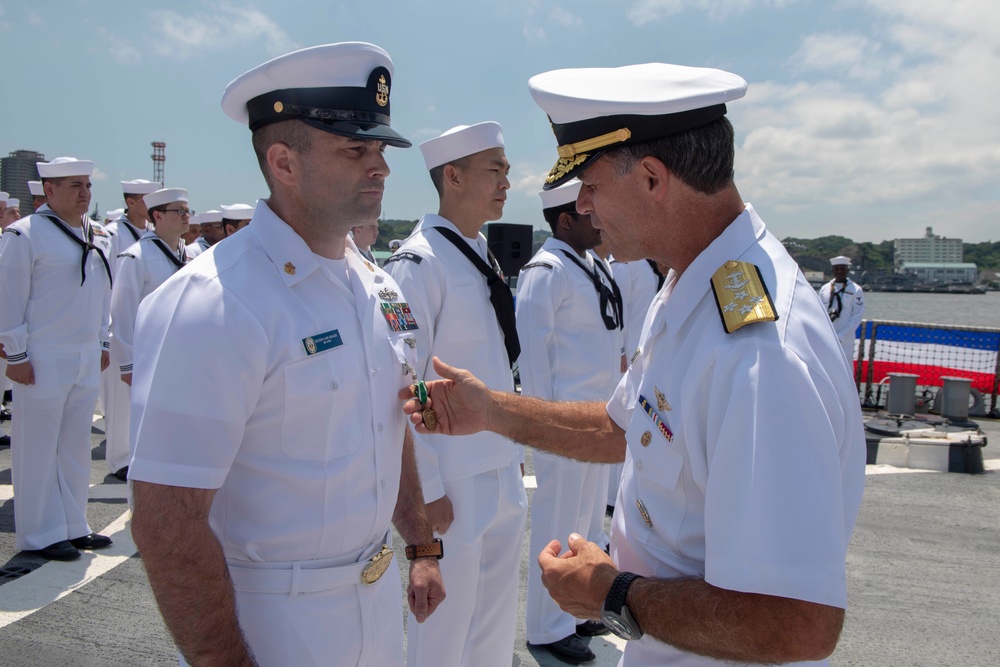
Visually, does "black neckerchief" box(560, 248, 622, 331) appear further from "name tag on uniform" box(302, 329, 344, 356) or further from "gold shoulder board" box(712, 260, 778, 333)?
"gold shoulder board" box(712, 260, 778, 333)

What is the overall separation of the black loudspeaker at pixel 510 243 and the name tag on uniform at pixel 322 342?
12.2 meters

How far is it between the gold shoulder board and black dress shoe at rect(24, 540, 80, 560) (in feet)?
16.5

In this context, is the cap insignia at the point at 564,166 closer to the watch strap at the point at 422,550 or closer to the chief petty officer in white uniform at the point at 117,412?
the watch strap at the point at 422,550

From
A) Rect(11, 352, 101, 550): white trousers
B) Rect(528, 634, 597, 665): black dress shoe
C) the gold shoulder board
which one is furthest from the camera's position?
Rect(11, 352, 101, 550): white trousers

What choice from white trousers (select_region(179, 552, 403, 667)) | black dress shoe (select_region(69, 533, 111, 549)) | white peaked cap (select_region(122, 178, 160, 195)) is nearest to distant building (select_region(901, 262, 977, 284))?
white peaked cap (select_region(122, 178, 160, 195))

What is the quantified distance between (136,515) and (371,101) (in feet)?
4.19

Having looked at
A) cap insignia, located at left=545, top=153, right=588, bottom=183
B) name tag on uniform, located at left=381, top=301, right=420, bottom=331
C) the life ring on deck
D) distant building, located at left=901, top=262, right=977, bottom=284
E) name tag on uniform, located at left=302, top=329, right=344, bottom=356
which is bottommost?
the life ring on deck

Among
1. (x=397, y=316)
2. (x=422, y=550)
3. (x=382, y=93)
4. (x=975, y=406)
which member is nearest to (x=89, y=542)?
(x=422, y=550)

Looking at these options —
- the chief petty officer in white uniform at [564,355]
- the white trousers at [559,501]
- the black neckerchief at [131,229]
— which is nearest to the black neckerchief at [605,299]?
the chief petty officer in white uniform at [564,355]

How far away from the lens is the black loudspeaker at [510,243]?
1424 centimetres

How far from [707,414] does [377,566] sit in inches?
42.6

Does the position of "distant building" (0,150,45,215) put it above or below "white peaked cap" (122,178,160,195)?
above

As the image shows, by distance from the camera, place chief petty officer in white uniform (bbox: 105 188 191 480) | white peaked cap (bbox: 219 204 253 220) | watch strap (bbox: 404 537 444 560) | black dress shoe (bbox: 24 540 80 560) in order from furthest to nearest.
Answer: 1. white peaked cap (bbox: 219 204 253 220)
2. chief petty officer in white uniform (bbox: 105 188 191 480)
3. black dress shoe (bbox: 24 540 80 560)
4. watch strap (bbox: 404 537 444 560)

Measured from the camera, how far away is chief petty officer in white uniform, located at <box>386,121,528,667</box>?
3277mm
